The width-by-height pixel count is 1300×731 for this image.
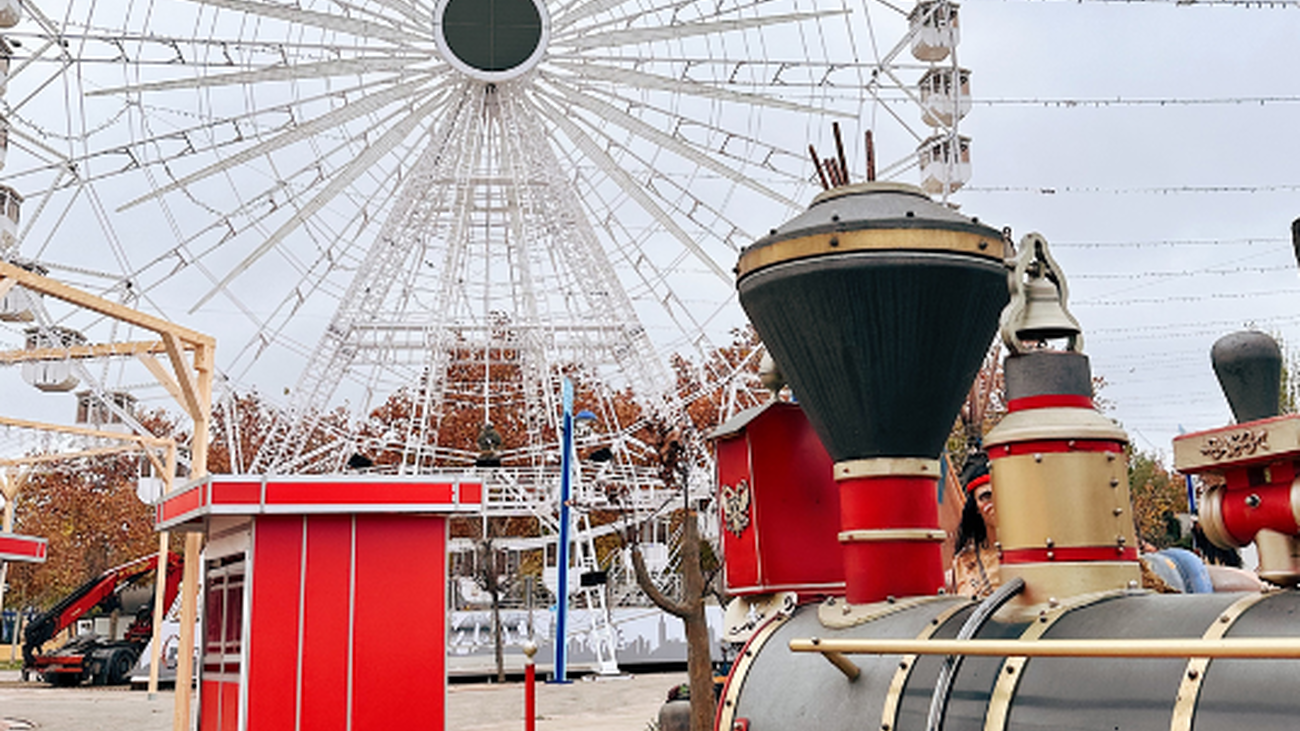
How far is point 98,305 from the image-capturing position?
37.0 feet

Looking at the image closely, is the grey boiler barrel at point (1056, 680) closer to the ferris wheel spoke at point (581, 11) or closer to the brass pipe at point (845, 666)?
the brass pipe at point (845, 666)

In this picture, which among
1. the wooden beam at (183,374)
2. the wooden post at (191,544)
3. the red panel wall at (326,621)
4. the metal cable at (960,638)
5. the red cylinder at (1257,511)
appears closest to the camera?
the red cylinder at (1257,511)

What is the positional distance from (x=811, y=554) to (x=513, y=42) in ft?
44.3

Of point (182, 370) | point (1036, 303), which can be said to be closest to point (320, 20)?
point (182, 370)

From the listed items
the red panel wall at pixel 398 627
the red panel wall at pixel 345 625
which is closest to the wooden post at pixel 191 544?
the red panel wall at pixel 345 625

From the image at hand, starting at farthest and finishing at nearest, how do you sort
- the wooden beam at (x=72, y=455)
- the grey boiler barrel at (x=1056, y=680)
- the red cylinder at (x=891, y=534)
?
the wooden beam at (x=72, y=455)
the red cylinder at (x=891, y=534)
the grey boiler barrel at (x=1056, y=680)

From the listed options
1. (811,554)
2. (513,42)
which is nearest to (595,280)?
(513,42)

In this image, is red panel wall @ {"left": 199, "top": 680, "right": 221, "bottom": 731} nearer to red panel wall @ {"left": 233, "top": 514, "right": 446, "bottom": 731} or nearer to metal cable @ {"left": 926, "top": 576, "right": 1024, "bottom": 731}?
red panel wall @ {"left": 233, "top": 514, "right": 446, "bottom": 731}

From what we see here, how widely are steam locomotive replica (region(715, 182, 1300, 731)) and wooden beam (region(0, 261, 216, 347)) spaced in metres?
8.32

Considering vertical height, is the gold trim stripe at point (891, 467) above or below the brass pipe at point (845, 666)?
above

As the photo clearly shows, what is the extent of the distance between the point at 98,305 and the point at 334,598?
13.7ft

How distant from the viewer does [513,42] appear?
16.4 metres

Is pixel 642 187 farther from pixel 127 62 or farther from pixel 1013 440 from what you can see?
pixel 1013 440

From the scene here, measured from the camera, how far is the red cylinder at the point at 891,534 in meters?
3.49
